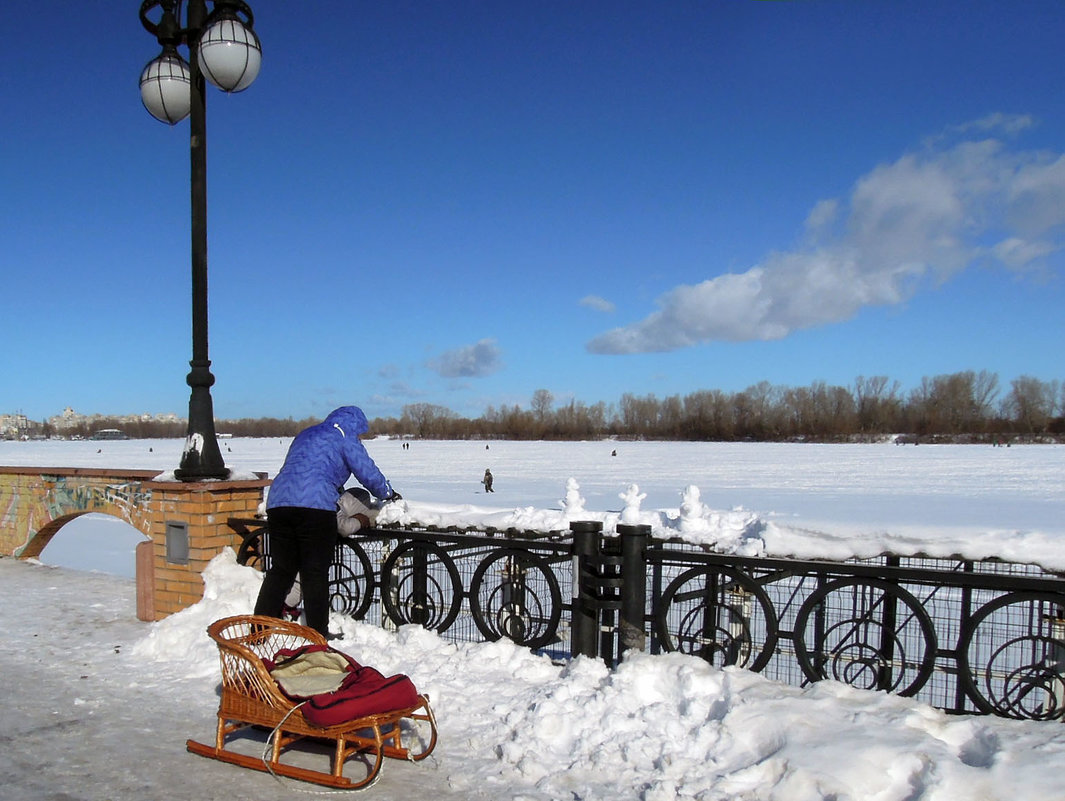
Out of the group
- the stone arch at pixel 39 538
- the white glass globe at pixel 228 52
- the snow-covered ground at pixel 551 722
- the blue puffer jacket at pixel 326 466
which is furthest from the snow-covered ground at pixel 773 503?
the white glass globe at pixel 228 52

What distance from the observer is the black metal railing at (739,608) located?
4273 millimetres

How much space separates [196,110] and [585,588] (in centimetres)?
492

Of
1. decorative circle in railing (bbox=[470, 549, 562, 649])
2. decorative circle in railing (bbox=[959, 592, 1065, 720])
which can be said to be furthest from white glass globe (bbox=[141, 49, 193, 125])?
decorative circle in railing (bbox=[959, 592, 1065, 720])

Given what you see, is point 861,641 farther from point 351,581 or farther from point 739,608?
point 351,581

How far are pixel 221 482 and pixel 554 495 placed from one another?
58.3ft

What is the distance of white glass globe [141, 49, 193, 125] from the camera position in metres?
6.88

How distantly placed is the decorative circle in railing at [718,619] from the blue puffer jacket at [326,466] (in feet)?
6.65

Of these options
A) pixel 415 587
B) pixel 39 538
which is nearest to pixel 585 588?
pixel 415 587

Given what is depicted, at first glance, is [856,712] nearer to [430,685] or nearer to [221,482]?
[430,685]

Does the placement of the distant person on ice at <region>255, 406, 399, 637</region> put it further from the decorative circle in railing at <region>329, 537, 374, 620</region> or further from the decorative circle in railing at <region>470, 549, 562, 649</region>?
the decorative circle in railing at <region>470, 549, 562, 649</region>

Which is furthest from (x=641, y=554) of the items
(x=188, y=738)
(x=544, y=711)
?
(x=188, y=738)

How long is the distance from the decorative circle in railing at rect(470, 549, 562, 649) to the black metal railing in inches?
0.4

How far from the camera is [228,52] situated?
6461mm

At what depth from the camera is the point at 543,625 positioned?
554cm
